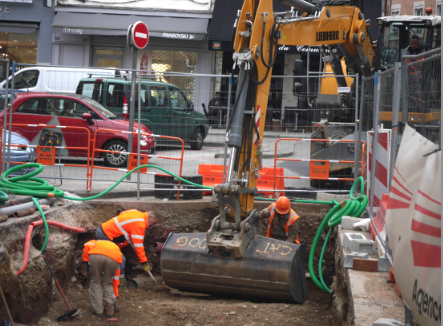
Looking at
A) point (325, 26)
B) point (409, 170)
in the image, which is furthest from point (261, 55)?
point (409, 170)

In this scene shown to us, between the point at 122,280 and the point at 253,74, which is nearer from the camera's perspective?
the point at 253,74

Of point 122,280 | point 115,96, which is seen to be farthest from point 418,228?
point 115,96

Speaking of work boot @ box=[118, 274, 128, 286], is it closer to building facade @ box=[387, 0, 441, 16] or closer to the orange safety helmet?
the orange safety helmet

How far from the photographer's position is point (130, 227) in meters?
7.03

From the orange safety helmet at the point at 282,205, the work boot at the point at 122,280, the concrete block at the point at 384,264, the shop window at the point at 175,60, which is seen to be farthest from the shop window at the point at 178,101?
the shop window at the point at 175,60

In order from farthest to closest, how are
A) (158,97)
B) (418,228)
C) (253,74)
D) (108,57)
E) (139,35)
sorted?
(108,57) → (139,35) → (158,97) → (253,74) → (418,228)

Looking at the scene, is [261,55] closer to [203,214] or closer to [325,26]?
[325,26]

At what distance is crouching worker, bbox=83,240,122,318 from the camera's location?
250 inches

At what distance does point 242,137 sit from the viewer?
6703mm

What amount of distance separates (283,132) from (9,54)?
17562 mm

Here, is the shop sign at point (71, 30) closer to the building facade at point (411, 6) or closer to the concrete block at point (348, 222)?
the building facade at point (411, 6)

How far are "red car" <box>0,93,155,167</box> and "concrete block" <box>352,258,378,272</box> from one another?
5.45m

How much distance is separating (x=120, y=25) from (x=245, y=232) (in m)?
17.0

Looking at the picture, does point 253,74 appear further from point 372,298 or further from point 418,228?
point 418,228
